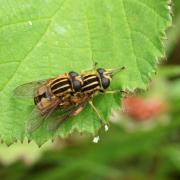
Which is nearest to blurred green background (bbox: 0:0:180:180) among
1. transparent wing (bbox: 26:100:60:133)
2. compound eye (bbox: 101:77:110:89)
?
transparent wing (bbox: 26:100:60:133)

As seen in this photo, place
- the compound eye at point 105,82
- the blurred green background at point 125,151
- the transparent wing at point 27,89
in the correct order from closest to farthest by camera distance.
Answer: the transparent wing at point 27,89 < the compound eye at point 105,82 < the blurred green background at point 125,151

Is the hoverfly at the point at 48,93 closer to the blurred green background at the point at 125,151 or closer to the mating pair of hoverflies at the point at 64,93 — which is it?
the mating pair of hoverflies at the point at 64,93

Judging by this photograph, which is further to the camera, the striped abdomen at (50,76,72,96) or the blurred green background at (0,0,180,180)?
the blurred green background at (0,0,180,180)

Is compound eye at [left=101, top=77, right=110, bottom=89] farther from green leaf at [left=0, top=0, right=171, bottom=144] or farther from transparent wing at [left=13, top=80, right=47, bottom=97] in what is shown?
transparent wing at [left=13, top=80, right=47, bottom=97]

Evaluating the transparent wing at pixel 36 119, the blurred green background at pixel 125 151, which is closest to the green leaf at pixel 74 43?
the transparent wing at pixel 36 119

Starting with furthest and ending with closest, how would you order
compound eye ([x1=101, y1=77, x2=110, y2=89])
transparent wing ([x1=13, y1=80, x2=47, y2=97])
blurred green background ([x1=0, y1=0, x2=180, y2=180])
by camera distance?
blurred green background ([x1=0, y1=0, x2=180, y2=180])
compound eye ([x1=101, y1=77, x2=110, y2=89])
transparent wing ([x1=13, y1=80, x2=47, y2=97])

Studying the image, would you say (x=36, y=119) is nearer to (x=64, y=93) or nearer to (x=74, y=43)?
(x=64, y=93)

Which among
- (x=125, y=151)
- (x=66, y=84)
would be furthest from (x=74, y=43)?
(x=125, y=151)
